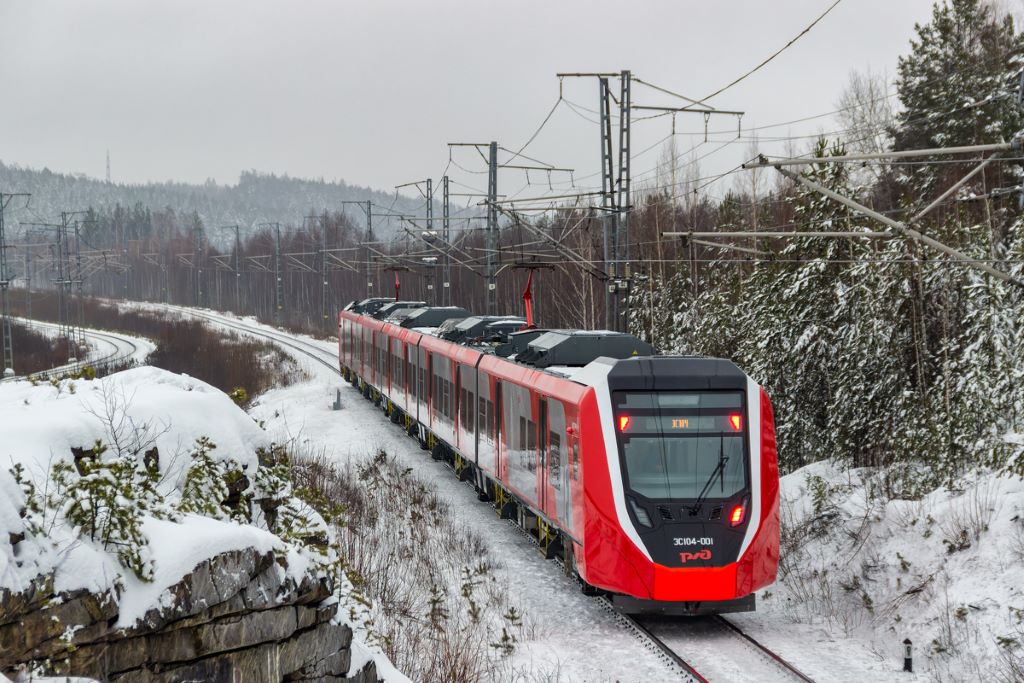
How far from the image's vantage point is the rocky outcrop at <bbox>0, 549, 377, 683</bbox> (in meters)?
7.09

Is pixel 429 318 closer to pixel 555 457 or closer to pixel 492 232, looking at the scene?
pixel 492 232

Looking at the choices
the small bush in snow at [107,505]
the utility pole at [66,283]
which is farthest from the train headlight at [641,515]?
the utility pole at [66,283]

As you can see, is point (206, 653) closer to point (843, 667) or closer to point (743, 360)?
point (843, 667)

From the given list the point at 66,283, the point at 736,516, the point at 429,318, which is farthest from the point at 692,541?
the point at 66,283

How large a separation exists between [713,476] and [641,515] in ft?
3.07

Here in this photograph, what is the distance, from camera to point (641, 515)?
41.8 feet

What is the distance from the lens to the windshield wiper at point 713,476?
12.7 metres

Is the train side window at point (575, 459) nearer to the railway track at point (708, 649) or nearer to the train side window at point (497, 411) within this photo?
the railway track at point (708, 649)

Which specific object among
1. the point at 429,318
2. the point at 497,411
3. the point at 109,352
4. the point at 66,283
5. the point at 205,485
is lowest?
the point at 497,411

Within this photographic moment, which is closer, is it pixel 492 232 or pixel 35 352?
pixel 492 232

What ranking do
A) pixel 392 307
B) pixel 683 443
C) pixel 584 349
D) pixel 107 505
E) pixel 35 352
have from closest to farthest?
1. pixel 107 505
2. pixel 683 443
3. pixel 584 349
4. pixel 392 307
5. pixel 35 352

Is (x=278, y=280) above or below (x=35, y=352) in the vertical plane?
above

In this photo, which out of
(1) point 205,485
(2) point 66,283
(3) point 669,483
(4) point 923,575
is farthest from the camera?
(2) point 66,283

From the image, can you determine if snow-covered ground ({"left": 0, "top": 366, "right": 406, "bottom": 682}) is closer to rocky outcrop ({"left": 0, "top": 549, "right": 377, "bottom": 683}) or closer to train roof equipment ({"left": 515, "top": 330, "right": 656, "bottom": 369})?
rocky outcrop ({"left": 0, "top": 549, "right": 377, "bottom": 683})
